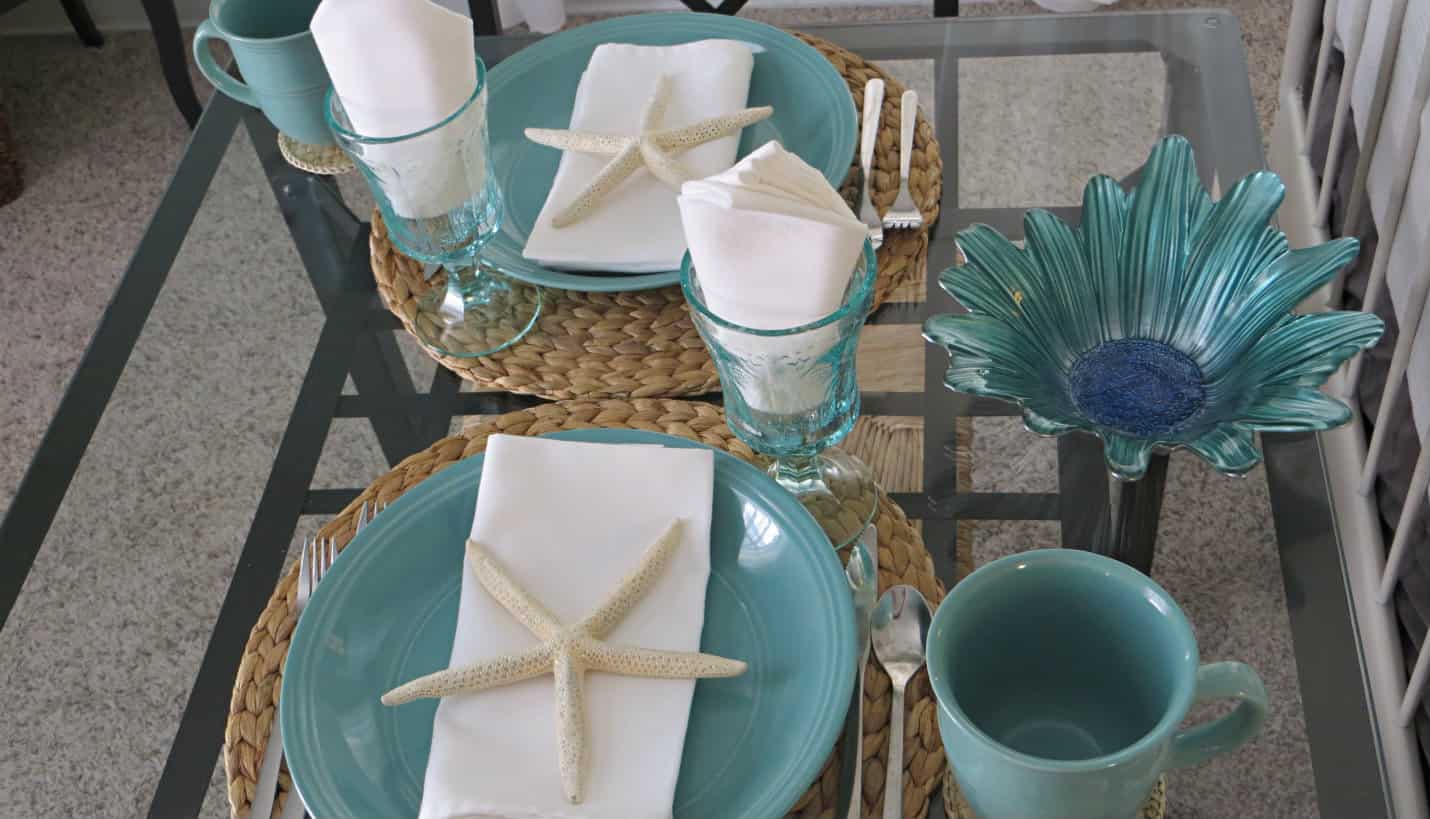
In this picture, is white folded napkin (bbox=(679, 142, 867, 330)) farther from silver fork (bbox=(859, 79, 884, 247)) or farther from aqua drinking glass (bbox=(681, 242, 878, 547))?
silver fork (bbox=(859, 79, 884, 247))

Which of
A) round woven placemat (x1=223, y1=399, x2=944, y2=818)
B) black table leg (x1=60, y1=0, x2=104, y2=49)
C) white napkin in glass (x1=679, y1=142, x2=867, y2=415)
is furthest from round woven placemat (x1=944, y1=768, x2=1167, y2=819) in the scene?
black table leg (x1=60, y1=0, x2=104, y2=49)

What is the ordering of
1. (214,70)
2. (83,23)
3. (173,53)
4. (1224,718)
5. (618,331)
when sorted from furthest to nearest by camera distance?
1. (83,23)
2. (173,53)
3. (214,70)
4. (618,331)
5. (1224,718)

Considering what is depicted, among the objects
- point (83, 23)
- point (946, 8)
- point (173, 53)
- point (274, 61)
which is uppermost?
point (274, 61)

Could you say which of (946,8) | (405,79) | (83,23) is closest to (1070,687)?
(405,79)

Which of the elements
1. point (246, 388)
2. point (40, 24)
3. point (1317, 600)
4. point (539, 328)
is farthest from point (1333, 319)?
point (40, 24)

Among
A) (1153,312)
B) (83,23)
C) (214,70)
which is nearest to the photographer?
(1153,312)

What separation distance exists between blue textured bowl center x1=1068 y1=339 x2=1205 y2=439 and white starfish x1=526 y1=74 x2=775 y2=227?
12.5 inches

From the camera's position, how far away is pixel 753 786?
2.26 feet

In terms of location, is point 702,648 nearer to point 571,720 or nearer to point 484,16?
point 571,720

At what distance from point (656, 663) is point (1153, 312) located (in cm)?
37

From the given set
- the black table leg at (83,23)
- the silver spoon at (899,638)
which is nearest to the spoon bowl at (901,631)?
the silver spoon at (899,638)

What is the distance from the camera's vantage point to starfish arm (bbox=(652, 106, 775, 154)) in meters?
0.98

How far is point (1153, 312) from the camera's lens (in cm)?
83

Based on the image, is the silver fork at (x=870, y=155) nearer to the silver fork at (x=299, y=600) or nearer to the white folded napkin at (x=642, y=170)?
the white folded napkin at (x=642, y=170)
